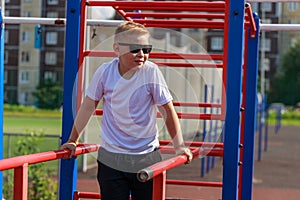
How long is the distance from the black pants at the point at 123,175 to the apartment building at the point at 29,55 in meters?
11.1

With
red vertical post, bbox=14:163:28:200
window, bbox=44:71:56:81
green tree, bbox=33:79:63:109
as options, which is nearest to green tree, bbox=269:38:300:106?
green tree, bbox=33:79:63:109

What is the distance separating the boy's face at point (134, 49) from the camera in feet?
11.6

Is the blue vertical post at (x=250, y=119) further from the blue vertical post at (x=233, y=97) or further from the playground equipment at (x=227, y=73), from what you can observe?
the blue vertical post at (x=233, y=97)

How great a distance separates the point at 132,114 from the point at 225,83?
561 millimetres

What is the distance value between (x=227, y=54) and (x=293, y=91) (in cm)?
4126

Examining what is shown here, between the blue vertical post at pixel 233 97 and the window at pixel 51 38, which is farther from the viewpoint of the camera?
the window at pixel 51 38

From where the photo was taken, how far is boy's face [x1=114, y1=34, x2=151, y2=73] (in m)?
3.54

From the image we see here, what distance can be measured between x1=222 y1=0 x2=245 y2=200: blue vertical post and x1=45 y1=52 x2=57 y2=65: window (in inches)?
668

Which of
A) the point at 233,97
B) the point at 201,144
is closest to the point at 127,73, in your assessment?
the point at 233,97

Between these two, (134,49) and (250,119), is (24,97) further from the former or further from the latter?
(134,49)

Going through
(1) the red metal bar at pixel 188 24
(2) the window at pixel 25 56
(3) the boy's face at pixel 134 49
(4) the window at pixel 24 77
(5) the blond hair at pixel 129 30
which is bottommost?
(4) the window at pixel 24 77

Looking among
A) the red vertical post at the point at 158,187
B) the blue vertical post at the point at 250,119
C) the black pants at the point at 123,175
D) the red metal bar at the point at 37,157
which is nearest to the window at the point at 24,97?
the blue vertical post at the point at 250,119

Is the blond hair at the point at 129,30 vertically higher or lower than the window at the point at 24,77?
higher

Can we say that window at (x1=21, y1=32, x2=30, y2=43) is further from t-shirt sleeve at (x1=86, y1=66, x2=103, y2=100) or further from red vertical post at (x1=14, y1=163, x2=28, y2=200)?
red vertical post at (x1=14, y1=163, x2=28, y2=200)
